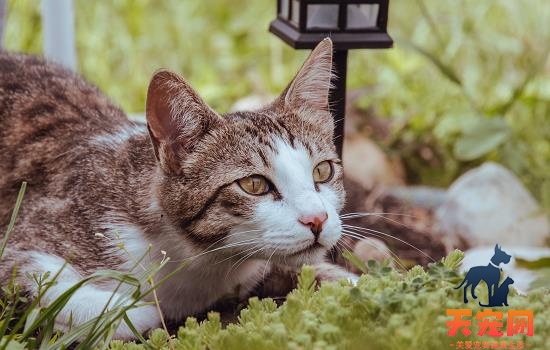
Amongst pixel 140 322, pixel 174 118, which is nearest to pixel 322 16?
pixel 174 118

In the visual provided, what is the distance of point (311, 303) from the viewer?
2121 millimetres

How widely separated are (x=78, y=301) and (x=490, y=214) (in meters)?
2.25

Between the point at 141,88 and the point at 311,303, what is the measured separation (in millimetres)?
3673

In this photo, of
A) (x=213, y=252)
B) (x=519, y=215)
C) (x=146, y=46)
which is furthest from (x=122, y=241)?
(x=146, y=46)

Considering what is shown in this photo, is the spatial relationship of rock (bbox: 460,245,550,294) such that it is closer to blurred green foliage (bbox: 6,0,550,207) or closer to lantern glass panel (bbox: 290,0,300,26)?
blurred green foliage (bbox: 6,0,550,207)

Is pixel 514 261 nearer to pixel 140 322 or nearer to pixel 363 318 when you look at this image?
pixel 140 322

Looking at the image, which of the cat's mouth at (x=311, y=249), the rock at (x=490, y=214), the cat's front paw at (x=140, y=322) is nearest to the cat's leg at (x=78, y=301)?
the cat's front paw at (x=140, y=322)

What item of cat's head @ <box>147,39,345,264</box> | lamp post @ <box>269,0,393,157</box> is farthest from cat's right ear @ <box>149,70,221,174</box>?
lamp post @ <box>269,0,393,157</box>

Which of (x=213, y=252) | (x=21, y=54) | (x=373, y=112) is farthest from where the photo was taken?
(x=373, y=112)

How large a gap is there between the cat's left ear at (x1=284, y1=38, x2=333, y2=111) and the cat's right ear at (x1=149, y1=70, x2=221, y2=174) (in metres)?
0.29

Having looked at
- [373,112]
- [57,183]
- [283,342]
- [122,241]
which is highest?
[373,112]

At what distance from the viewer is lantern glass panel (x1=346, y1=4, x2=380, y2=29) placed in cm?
304

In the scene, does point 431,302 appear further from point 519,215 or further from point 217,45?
point 217,45

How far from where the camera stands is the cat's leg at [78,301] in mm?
2547
